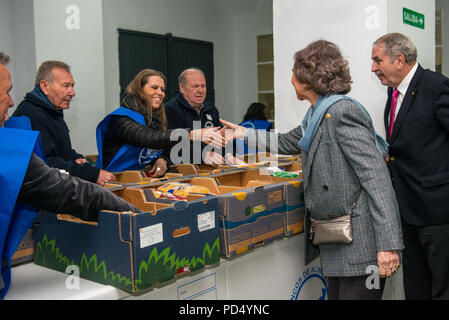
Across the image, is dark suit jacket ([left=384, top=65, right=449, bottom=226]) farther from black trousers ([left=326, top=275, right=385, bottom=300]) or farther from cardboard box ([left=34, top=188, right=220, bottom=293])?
cardboard box ([left=34, top=188, right=220, bottom=293])

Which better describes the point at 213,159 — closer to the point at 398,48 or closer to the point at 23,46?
the point at 398,48

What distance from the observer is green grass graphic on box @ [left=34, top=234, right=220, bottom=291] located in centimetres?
124

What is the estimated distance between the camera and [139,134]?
7.27 ft

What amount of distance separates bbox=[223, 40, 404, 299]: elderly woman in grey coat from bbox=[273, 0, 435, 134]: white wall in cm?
102

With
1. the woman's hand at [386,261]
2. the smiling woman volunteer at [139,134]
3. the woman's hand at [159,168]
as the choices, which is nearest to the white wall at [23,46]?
the smiling woman volunteer at [139,134]

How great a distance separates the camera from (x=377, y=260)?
160 centimetres

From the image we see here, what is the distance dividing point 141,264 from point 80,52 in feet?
13.8

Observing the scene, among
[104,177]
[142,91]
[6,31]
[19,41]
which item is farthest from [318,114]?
[6,31]

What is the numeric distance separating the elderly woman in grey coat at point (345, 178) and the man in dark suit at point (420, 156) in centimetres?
61

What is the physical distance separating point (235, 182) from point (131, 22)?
5.27 meters

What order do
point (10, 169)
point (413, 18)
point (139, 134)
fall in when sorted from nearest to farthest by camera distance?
point (10, 169) → point (139, 134) → point (413, 18)

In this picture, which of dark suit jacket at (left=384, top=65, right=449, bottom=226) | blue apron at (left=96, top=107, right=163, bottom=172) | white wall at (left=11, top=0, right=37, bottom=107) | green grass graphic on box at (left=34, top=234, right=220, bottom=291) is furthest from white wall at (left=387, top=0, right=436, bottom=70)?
white wall at (left=11, top=0, right=37, bottom=107)

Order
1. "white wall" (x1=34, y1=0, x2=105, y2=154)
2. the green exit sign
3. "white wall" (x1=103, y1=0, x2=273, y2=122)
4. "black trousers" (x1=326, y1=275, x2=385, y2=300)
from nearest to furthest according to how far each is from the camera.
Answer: "black trousers" (x1=326, y1=275, x2=385, y2=300) → the green exit sign → "white wall" (x1=34, y1=0, x2=105, y2=154) → "white wall" (x1=103, y1=0, x2=273, y2=122)
